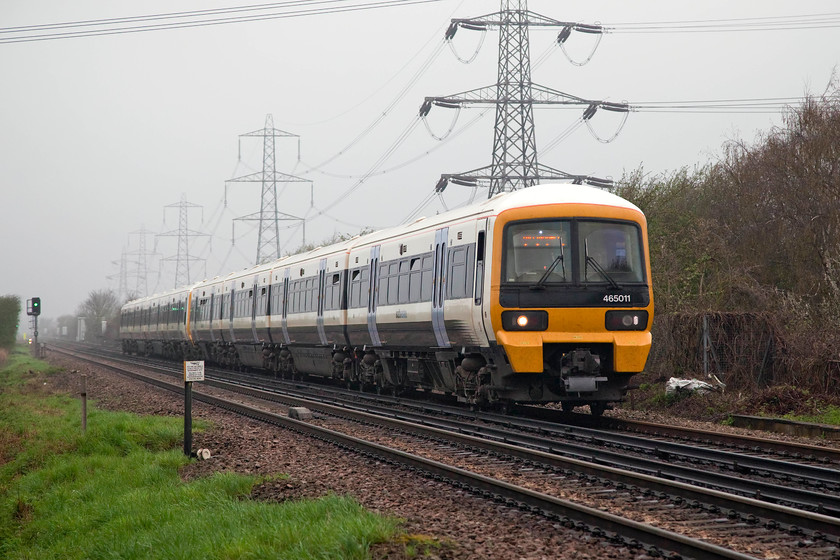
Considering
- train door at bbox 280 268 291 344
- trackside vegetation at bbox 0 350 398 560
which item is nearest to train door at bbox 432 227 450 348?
trackside vegetation at bbox 0 350 398 560

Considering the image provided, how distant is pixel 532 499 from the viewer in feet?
25.5

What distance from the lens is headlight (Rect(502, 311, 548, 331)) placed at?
1345 centimetres

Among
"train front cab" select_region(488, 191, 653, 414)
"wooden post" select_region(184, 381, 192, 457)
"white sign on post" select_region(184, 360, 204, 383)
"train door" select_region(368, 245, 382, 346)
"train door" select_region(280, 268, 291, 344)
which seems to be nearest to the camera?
"wooden post" select_region(184, 381, 192, 457)

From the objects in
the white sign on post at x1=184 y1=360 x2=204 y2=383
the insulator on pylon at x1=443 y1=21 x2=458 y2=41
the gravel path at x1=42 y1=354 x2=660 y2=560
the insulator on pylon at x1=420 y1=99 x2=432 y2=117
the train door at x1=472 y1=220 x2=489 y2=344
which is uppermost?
the insulator on pylon at x1=443 y1=21 x2=458 y2=41

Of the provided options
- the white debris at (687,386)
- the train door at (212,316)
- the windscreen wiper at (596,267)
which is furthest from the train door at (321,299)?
the train door at (212,316)

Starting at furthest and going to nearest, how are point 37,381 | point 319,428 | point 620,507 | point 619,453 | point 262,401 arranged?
point 37,381
point 262,401
point 319,428
point 619,453
point 620,507

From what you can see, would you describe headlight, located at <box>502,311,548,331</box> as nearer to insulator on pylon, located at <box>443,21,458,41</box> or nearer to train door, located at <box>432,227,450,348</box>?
train door, located at <box>432,227,450,348</box>

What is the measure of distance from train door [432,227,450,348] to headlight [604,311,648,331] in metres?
3.04

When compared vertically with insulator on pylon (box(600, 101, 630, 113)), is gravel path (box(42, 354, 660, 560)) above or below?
below

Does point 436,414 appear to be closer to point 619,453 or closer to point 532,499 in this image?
point 619,453

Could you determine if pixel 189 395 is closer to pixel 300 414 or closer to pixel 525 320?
pixel 300 414

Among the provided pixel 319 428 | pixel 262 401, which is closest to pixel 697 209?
pixel 262 401

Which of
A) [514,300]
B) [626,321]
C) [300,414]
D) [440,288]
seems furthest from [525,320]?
[300,414]

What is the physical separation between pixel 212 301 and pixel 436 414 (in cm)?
2234
